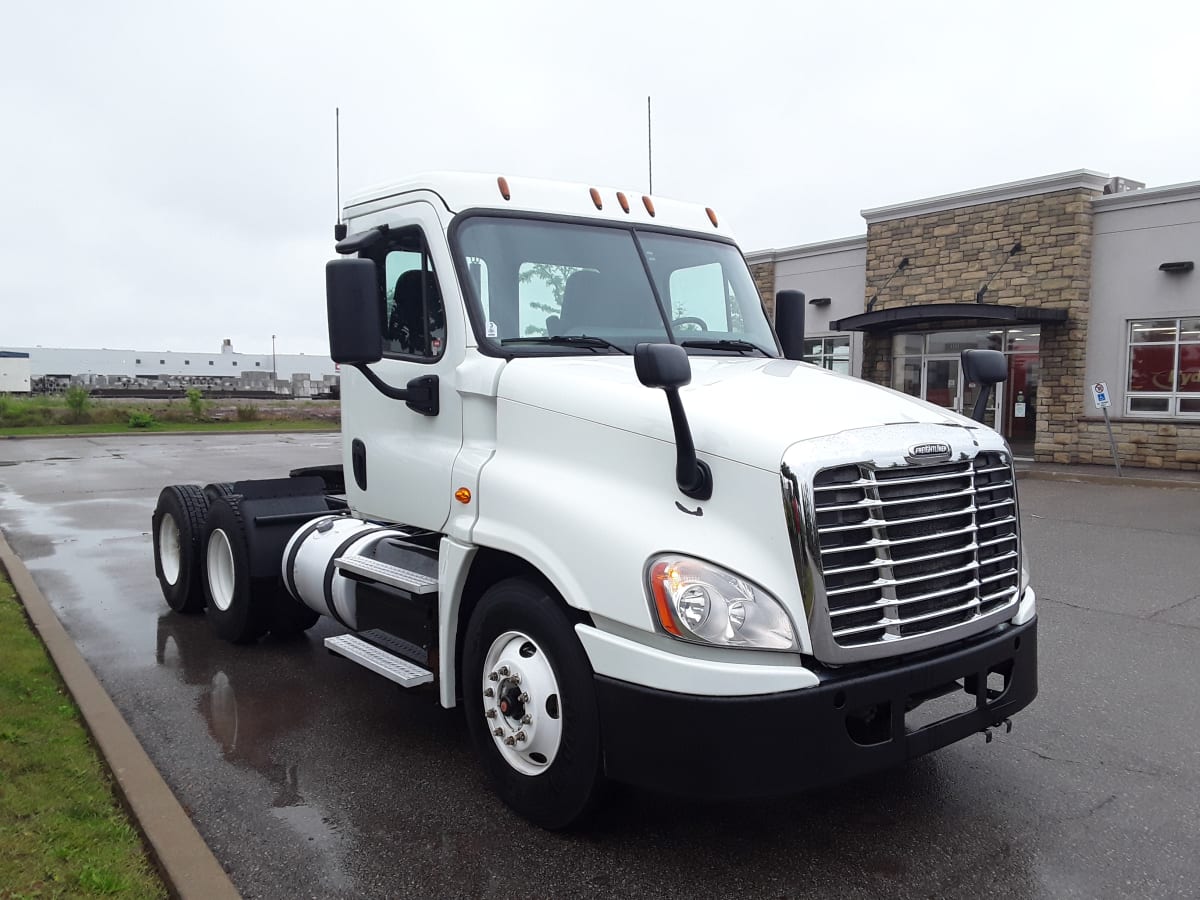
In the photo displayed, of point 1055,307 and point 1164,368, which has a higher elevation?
point 1055,307

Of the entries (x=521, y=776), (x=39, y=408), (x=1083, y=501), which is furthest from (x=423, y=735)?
(x=39, y=408)

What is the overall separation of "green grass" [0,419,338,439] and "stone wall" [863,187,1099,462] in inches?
840

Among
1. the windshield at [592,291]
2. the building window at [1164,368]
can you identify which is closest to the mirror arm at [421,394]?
the windshield at [592,291]

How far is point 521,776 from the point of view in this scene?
12.3 ft

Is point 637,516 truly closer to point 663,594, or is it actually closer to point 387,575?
point 663,594

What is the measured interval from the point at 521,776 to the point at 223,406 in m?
38.5

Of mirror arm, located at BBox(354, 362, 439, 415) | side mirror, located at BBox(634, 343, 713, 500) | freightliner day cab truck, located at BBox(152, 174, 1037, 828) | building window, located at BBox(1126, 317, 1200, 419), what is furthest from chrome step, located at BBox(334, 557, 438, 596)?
building window, located at BBox(1126, 317, 1200, 419)

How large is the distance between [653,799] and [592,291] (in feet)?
7.47

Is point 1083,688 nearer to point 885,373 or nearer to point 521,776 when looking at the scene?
point 521,776

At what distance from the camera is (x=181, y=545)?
6863 mm

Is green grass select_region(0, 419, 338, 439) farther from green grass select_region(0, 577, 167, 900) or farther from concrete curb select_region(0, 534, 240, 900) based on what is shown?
green grass select_region(0, 577, 167, 900)

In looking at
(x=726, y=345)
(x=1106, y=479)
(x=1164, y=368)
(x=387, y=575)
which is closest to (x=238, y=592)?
(x=387, y=575)

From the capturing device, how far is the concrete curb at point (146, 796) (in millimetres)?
3270

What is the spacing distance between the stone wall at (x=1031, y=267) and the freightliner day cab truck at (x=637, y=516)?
16728 mm
